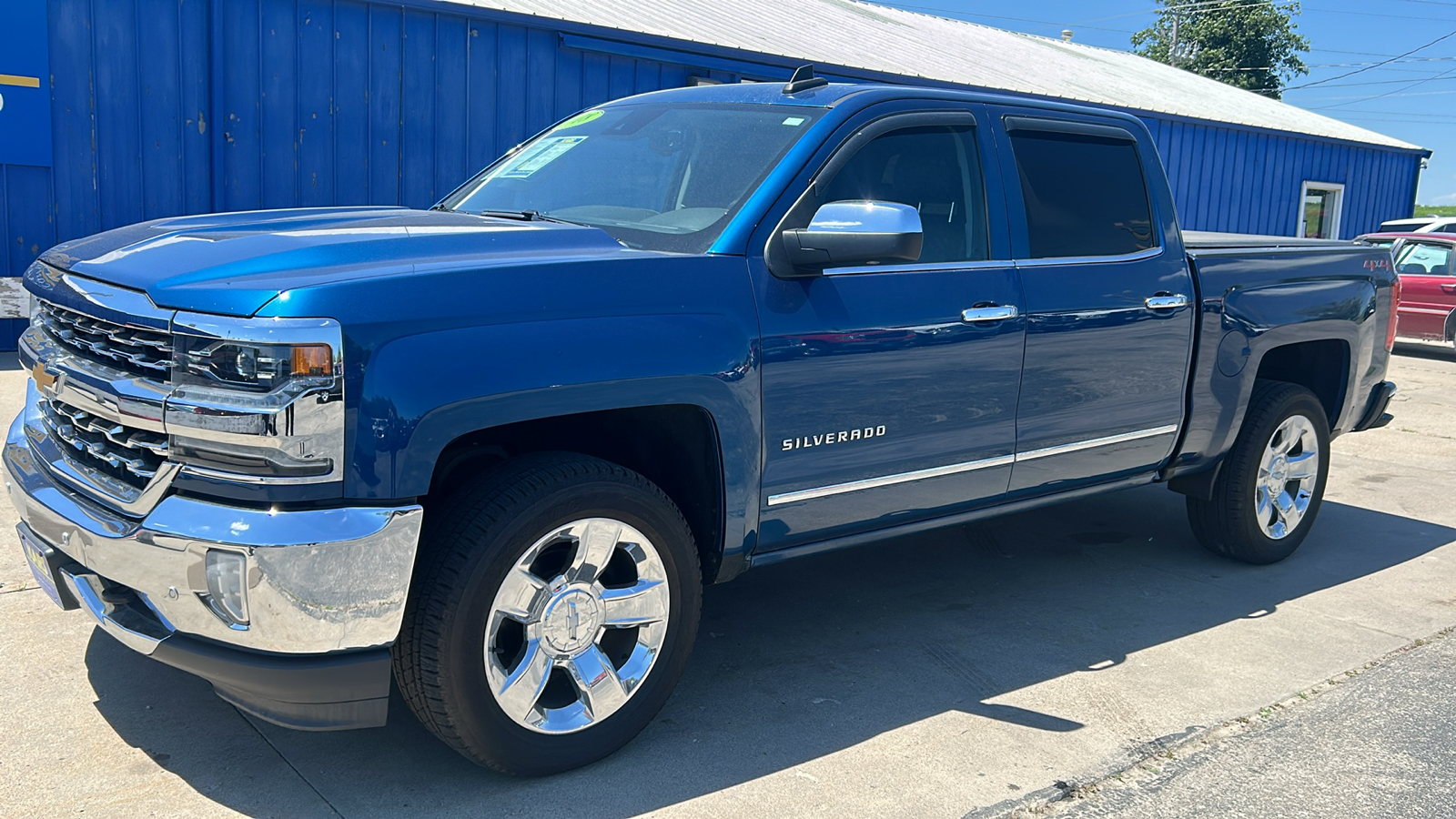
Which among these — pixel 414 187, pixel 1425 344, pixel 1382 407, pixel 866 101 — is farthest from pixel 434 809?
pixel 1425 344

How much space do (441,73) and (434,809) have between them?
8.63 metres

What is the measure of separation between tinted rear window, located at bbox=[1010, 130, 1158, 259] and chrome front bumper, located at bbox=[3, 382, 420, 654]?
2.55m

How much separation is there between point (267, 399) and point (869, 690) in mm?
2156

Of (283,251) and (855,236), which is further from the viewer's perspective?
(855,236)

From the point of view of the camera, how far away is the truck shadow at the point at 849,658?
3.08 m

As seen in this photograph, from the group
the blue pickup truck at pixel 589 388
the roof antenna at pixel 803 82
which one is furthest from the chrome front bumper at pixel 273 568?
the roof antenna at pixel 803 82

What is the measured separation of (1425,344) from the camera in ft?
50.1

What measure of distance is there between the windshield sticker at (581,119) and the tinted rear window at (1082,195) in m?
1.57

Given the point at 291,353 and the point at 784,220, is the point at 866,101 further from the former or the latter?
the point at 291,353

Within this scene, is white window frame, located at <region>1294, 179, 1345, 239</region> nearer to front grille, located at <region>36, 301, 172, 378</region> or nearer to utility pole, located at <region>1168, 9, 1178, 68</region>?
front grille, located at <region>36, 301, 172, 378</region>

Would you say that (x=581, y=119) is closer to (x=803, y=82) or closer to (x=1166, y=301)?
(x=803, y=82)

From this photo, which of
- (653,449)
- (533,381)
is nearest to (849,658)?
(653,449)

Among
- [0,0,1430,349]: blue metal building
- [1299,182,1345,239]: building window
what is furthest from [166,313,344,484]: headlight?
[1299,182,1345,239]: building window

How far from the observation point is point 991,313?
386 centimetres
